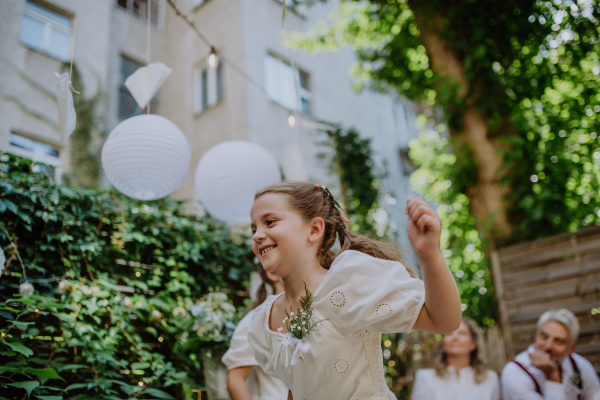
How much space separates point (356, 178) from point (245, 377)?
3514 mm

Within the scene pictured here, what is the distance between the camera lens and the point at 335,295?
1.43 metres

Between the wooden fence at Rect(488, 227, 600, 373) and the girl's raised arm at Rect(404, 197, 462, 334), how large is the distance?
363 cm

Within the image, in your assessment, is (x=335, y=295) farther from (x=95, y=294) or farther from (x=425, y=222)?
(x=95, y=294)

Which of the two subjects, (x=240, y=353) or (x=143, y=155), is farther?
(x=143, y=155)

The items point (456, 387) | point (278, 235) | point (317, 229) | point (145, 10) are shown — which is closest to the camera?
point (278, 235)

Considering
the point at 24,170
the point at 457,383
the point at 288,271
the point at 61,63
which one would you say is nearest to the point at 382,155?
the point at 61,63

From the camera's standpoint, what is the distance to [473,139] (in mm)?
5402

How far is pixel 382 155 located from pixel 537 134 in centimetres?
537

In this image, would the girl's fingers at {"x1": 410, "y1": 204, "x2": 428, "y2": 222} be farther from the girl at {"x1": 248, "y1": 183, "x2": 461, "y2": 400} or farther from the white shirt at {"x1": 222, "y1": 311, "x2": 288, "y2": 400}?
the white shirt at {"x1": 222, "y1": 311, "x2": 288, "y2": 400}

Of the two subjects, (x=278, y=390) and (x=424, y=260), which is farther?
(x=278, y=390)

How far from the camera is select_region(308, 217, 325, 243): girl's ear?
67.0 inches

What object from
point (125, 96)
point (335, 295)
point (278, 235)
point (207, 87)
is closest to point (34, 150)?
point (125, 96)

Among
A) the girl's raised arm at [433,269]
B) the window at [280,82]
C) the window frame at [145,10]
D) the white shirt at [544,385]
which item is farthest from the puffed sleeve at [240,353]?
the window frame at [145,10]

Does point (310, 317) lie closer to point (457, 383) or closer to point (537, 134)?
point (457, 383)
